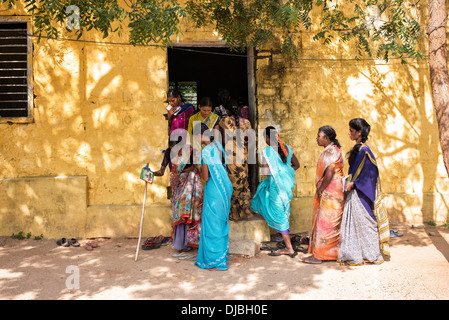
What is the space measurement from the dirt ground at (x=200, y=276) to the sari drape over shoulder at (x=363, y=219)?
171 mm

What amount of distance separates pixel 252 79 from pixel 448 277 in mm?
3936

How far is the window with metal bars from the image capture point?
6.39 m

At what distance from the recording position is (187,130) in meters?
6.12

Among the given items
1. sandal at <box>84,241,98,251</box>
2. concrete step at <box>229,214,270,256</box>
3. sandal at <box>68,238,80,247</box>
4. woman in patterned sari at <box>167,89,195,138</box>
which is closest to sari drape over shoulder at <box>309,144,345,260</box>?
concrete step at <box>229,214,270,256</box>

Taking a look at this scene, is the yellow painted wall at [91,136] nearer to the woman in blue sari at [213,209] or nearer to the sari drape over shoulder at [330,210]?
the woman in blue sari at [213,209]

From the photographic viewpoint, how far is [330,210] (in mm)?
5336

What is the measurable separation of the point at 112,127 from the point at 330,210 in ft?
11.3

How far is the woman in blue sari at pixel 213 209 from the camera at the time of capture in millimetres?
5086

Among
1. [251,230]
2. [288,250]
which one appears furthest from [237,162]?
[288,250]

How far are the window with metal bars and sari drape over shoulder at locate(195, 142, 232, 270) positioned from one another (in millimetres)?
3173

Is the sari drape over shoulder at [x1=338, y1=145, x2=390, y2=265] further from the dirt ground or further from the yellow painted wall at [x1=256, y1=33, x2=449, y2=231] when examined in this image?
the yellow painted wall at [x1=256, y1=33, x2=449, y2=231]

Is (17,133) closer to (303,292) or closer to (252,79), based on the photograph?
(252,79)

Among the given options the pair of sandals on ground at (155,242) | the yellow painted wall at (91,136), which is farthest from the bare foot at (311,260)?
the yellow painted wall at (91,136)

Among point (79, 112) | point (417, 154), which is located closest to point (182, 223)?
point (79, 112)
